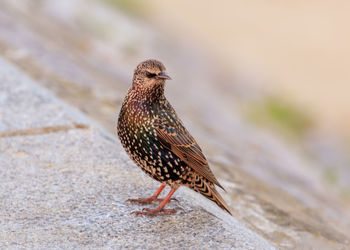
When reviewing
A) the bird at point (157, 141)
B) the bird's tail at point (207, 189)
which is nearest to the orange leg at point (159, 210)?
the bird at point (157, 141)

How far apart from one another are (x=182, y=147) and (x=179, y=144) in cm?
3

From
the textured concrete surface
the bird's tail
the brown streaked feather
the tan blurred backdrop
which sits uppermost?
the tan blurred backdrop

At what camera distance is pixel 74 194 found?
423 cm

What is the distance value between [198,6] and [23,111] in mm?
15646

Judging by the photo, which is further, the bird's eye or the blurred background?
the blurred background

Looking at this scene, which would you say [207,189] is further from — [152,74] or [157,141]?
[152,74]

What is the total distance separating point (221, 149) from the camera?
6117 mm

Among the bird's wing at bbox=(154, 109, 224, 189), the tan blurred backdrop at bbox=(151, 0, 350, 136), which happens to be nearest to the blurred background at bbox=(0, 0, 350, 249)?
the tan blurred backdrop at bbox=(151, 0, 350, 136)

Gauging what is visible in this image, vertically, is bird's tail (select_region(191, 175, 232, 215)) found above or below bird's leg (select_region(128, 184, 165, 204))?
above

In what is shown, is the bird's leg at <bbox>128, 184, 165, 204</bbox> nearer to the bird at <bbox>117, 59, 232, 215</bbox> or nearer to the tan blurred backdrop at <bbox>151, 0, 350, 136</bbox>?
the bird at <bbox>117, 59, 232, 215</bbox>

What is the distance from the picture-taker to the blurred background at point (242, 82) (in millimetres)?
5484

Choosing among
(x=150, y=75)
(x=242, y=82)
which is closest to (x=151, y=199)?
(x=150, y=75)

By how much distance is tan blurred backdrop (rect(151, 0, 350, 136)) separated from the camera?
13.3 m

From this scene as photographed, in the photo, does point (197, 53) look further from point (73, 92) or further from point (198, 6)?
point (198, 6)
